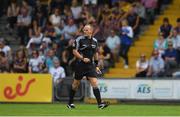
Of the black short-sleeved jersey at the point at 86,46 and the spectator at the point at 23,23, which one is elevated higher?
the spectator at the point at 23,23

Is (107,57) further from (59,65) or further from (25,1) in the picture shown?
(25,1)

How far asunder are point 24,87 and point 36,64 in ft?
7.62

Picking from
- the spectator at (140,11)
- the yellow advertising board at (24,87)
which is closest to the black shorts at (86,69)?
the yellow advertising board at (24,87)

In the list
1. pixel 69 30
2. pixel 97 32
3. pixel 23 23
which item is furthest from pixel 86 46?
pixel 23 23

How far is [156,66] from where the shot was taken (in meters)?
23.1

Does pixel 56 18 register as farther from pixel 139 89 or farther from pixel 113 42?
pixel 139 89

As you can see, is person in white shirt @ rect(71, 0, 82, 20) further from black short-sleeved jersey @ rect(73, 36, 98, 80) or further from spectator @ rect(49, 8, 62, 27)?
black short-sleeved jersey @ rect(73, 36, 98, 80)

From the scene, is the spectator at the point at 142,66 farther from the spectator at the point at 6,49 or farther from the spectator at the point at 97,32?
the spectator at the point at 6,49

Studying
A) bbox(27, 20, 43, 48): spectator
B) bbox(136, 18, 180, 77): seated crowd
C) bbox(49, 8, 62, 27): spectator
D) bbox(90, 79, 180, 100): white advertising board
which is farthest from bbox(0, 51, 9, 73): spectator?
bbox(136, 18, 180, 77): seated crowd

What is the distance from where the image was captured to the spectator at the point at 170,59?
75.7 ft

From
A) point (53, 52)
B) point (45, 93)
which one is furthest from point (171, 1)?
point (45, 93)

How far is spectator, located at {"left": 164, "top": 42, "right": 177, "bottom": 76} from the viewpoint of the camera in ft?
75.7

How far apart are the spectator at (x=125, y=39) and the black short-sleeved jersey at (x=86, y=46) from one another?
6635 mm

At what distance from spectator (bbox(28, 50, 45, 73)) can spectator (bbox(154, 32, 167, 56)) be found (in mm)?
3973
